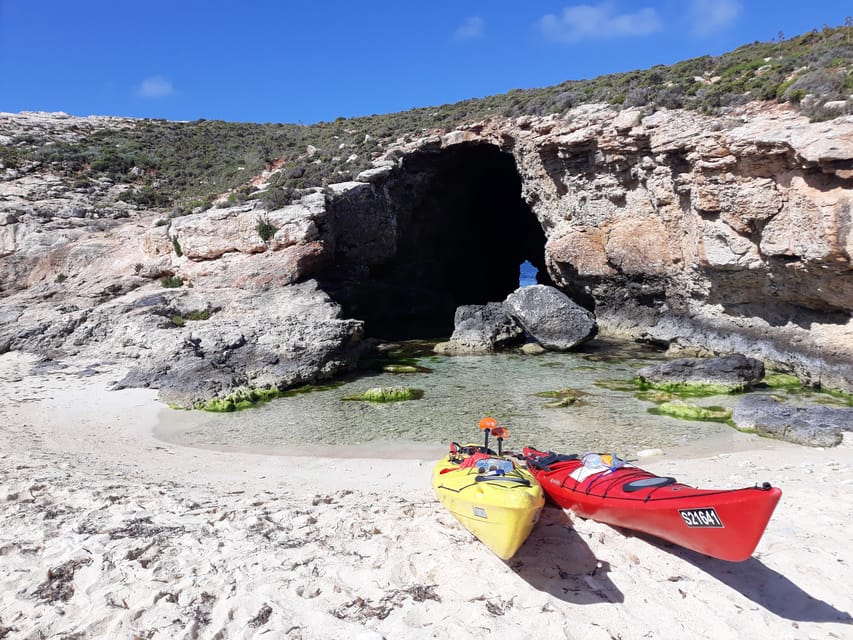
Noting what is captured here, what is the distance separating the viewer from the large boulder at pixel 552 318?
21.6 metres

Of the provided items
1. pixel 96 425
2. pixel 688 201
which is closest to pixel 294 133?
pixel 688 201

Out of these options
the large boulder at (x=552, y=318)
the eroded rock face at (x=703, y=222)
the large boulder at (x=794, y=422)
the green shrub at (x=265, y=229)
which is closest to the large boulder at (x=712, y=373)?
the eroded rock face at (x=703, y=222)

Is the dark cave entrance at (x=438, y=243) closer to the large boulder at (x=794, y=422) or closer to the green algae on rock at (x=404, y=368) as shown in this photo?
the green algae on rock at (x=404, y=368)

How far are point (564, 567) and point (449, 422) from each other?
6.85 m

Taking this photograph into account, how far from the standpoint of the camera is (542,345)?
22.2 metres

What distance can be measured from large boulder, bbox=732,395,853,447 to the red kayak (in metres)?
5.83

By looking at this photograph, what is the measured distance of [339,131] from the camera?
34.8m

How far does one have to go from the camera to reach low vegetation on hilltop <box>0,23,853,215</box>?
56.6 ft

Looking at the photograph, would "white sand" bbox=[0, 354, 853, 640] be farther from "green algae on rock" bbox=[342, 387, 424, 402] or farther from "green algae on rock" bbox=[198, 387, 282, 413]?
"green algae on rock" bbox=[342, 387, 424, 402]

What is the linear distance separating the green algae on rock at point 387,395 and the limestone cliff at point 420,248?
271 centimetres

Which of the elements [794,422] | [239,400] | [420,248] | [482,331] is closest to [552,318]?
[482,331]

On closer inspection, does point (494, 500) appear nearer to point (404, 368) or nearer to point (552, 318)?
point (404, 368)

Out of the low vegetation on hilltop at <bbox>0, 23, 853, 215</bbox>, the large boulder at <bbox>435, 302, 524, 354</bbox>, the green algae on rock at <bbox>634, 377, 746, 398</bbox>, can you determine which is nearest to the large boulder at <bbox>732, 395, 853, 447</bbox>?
the green algae on rock at <bbox>634, 377, 746, 398</bbox>

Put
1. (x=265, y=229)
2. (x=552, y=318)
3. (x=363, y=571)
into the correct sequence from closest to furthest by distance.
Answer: (x=363, y=571)
(x=265, y=229)
(x=552, y=318)
